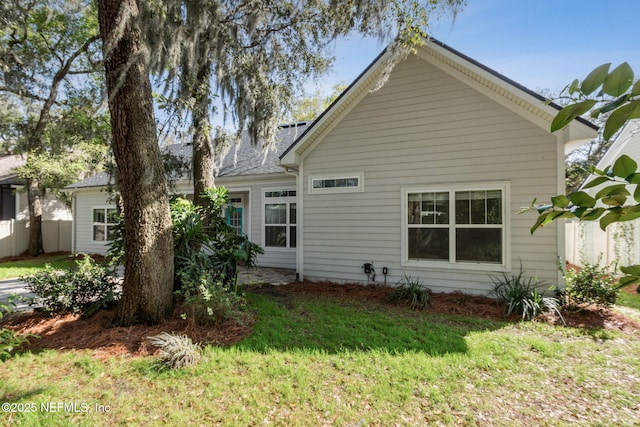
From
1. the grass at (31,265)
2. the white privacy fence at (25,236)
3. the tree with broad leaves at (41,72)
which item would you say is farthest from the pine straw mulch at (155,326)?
the white privacy fence at (25,236)

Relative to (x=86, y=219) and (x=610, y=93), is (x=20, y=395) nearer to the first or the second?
(x=610, y=93)

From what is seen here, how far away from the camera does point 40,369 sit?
12.0 feet

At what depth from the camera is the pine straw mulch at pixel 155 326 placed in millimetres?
4160

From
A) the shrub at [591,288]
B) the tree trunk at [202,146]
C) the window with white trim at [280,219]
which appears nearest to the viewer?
the shrub at [591,288]

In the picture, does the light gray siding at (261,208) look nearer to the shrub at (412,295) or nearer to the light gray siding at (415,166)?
the light gray siding at (415,166)

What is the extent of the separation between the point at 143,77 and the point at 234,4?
3.38m

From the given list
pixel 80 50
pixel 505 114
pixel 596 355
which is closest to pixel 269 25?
pixel 505 114

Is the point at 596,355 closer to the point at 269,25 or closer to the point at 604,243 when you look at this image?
the point at 604,243

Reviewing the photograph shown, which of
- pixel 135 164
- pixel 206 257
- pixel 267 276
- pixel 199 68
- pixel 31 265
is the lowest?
pixel 31 265

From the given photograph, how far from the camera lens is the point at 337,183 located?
7.62 metres

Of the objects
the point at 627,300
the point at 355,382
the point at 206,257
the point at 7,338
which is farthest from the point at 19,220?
the point at 627,300

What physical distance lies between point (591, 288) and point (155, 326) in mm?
6887

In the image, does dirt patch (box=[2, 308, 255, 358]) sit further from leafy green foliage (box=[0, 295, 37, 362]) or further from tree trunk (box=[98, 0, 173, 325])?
leafy green foliage (box=[0, 295, 37, 362])

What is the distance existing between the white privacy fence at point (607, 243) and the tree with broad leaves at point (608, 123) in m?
7.59
